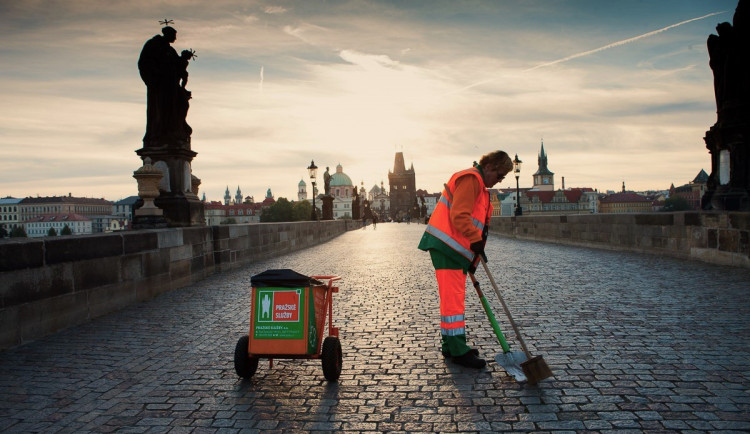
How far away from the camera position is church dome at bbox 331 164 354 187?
177538 mm

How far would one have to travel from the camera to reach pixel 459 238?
4.25 m

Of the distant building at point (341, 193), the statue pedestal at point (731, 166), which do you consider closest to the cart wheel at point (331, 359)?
the statue pedestal at point (731, 166)

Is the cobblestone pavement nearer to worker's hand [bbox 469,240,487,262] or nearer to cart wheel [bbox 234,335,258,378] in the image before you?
cart wheel [bbox 234,335,258,378]

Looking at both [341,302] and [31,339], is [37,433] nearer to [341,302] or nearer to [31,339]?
[31,339]

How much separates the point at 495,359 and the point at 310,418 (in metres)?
1.55

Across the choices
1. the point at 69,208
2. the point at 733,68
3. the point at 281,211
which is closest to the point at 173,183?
the point at 733,68

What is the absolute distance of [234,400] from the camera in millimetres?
3523

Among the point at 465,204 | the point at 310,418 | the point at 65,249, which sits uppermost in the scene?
the point at 465,204

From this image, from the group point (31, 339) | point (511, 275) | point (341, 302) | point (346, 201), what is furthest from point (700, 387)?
point (346, 201)

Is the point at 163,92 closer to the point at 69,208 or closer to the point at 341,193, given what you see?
the point at 69,208

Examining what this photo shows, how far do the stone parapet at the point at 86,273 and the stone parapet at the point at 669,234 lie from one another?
30.3 ft

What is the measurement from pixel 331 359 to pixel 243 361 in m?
0.62

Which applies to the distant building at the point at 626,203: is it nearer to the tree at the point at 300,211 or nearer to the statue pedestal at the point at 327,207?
→ the tree at the point at 300,211

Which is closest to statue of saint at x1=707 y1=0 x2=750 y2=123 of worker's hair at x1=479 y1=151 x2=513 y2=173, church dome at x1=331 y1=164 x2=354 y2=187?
worker's hair at x1=479 y1=151 x2=513 y2=173
